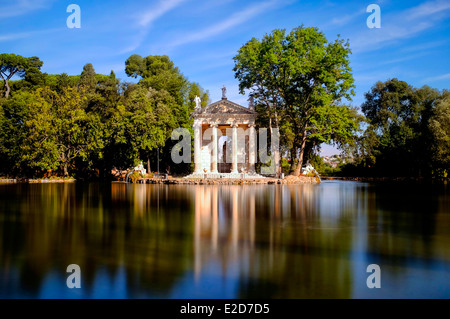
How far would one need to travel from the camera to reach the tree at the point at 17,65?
8425 cm

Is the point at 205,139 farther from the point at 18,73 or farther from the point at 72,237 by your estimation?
the point at 18,73

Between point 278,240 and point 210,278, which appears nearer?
point 210,278

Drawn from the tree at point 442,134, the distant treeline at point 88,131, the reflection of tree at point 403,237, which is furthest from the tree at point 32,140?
the tree at point 442,134

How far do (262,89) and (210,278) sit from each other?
4812cm

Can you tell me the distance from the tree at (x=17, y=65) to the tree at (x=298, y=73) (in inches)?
2122

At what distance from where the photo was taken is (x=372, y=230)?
1248 centimetres

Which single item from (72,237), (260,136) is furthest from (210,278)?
(260,136)

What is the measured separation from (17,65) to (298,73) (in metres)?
65.3

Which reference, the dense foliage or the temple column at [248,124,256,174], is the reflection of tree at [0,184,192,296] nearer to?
the temple column at [248,124,256,174]

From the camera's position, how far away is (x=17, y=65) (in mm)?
84812

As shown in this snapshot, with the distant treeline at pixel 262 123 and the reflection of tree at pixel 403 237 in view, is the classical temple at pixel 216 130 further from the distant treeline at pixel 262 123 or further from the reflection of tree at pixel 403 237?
the reflection of tree at pixel 403 237

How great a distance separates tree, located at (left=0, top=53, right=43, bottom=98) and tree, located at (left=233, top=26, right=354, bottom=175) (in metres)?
53.9

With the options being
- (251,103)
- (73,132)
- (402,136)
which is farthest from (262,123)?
(73,132)

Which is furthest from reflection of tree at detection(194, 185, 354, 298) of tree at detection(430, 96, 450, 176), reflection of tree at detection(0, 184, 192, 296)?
tree at detection(430, 96, 450, 176)
